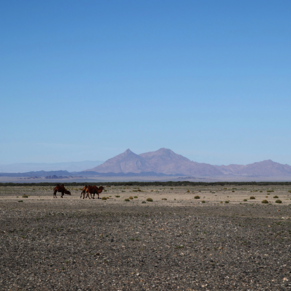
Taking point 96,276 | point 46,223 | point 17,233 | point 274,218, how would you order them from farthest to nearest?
1. point 274,218
2. point 46,223
3. point 17,233
4. point 96,276

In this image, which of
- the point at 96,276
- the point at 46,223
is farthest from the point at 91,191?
the point at 96,276

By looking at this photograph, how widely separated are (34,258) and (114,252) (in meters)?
3.21

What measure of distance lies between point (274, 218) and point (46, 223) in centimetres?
1563

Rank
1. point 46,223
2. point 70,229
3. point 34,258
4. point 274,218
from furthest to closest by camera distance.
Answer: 1. point 274,218
2. point 46,223
3. point 70,229
4. point 34,258

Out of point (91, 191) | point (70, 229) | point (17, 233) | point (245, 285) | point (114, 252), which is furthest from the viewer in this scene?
point (91, 191)

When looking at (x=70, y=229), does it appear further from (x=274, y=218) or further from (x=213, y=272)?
(x=274, y=218)

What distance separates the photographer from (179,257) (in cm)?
1484

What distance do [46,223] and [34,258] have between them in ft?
27.4

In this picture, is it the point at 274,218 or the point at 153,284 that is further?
the point at 274,218

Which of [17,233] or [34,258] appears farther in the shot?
→ [17,233]

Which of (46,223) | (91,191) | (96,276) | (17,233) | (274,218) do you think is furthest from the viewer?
(91,191)

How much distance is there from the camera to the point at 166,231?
20094mm

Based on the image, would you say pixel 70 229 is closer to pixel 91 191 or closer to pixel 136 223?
pixel 136 223

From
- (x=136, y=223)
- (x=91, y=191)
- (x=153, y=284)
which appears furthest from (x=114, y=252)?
(x=91, y=191)
